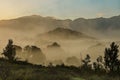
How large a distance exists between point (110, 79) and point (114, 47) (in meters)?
64.7

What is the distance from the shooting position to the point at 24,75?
2581cm

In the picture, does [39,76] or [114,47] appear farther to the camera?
[114,47]

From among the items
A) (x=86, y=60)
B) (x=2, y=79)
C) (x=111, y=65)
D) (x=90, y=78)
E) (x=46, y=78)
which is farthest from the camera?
(x=86, y=60)

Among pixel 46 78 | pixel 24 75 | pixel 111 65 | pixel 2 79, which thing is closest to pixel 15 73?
pixel 24 75

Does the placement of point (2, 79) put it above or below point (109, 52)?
below

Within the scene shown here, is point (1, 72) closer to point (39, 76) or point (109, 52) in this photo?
point (39, 76)

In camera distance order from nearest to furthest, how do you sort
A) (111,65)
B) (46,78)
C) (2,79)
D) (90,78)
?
(2,79) → (46,78) → (90,78) → (111,65)

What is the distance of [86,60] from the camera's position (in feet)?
381

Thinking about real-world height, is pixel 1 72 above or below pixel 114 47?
below

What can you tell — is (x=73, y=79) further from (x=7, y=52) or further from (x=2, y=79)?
(x=7, y=52)

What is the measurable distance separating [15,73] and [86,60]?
297 ft

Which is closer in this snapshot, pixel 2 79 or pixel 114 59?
pixel 2 79

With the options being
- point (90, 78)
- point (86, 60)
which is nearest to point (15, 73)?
point (90, 78)

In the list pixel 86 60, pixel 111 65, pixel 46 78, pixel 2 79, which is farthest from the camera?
pixel 86 60
